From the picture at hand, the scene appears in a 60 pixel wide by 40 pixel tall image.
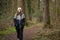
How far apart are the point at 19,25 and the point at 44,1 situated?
210 inches

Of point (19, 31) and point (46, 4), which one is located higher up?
point (46, 4)

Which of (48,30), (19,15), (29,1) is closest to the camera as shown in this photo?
(19,15)

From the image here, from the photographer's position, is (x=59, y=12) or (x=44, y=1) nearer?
(x=44, y=1)

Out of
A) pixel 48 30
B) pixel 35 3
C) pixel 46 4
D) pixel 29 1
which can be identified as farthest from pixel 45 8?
pixel 35 3

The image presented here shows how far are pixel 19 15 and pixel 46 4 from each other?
520 cm

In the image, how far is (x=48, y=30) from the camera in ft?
50.0

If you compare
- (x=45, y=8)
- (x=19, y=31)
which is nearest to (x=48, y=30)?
(x=45, y=8)

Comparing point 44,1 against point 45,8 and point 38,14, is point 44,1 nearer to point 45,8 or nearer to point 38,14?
point 45,8

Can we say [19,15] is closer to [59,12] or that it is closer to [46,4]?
[46,4]

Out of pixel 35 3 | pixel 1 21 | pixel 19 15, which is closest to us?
pixel 19 15

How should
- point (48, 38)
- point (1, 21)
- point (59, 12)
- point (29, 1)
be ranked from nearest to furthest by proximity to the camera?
point (48, 38), point (59, 12), point (1, 21), point (29, 1)

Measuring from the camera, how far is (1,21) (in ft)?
64.9

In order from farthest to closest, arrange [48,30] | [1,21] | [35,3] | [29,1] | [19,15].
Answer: [35,3], [29,1], [1,21], [48,30], [19,15]

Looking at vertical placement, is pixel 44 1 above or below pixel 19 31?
above
